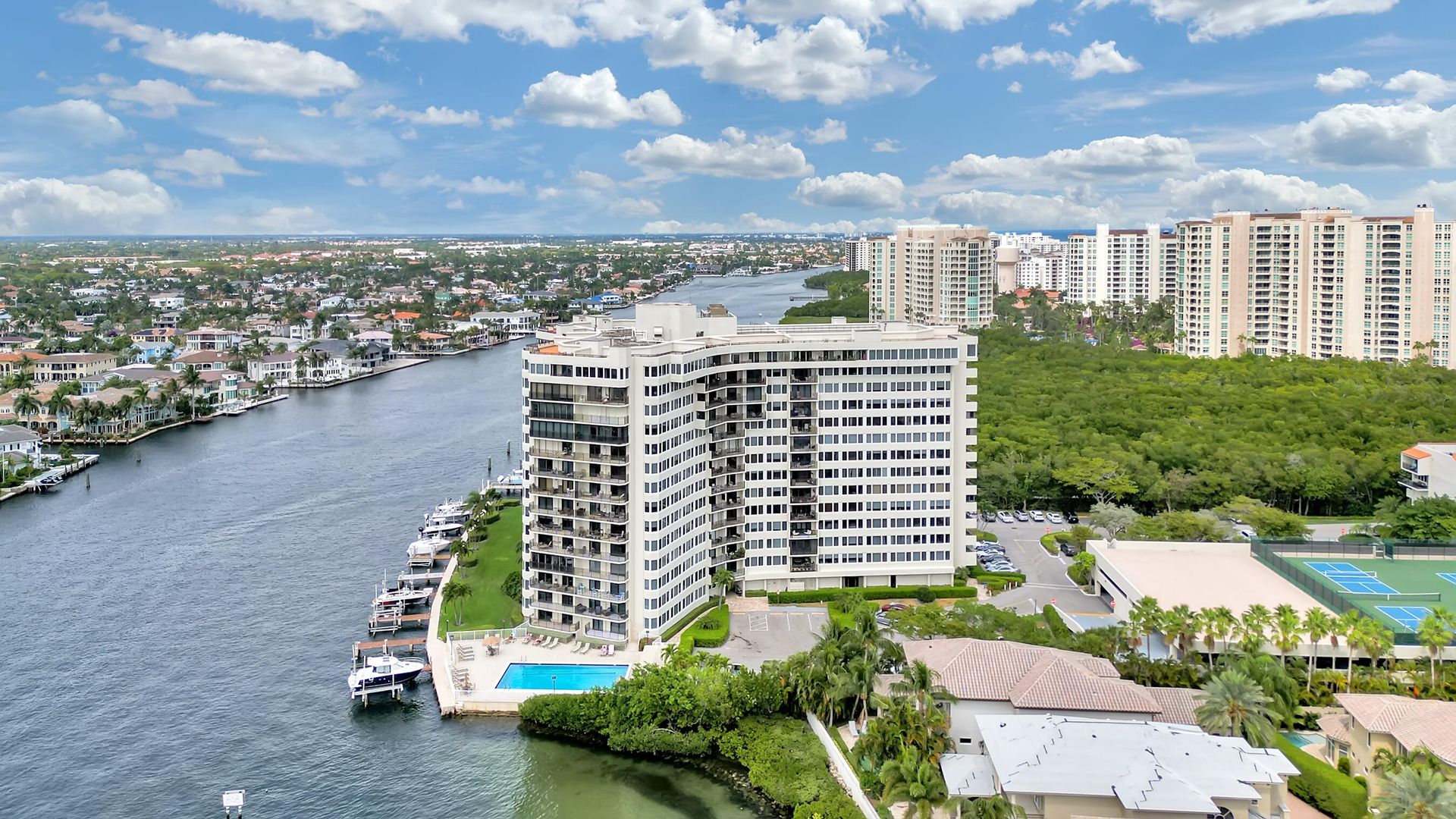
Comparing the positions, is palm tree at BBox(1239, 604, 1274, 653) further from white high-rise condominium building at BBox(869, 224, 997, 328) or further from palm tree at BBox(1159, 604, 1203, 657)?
white high-rise condominium building at BBox(869, 224, 997, 328)

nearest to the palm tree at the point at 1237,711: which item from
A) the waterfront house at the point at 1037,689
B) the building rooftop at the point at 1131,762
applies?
the building rooftop at the point at 1131,762

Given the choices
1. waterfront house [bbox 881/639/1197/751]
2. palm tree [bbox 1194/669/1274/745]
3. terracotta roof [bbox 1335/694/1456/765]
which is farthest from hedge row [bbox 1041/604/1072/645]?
terracotta roof [bbox 1335/694/1456/765]

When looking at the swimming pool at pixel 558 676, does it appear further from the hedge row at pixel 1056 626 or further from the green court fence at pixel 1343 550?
the green court fence at pixel 1343 550

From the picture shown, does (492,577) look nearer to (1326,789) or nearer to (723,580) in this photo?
(723,580)

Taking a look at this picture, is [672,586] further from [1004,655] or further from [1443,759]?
[1443,759]

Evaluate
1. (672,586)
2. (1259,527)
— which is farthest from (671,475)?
(1259,527)

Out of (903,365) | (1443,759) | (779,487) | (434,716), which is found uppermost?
(903,365)
